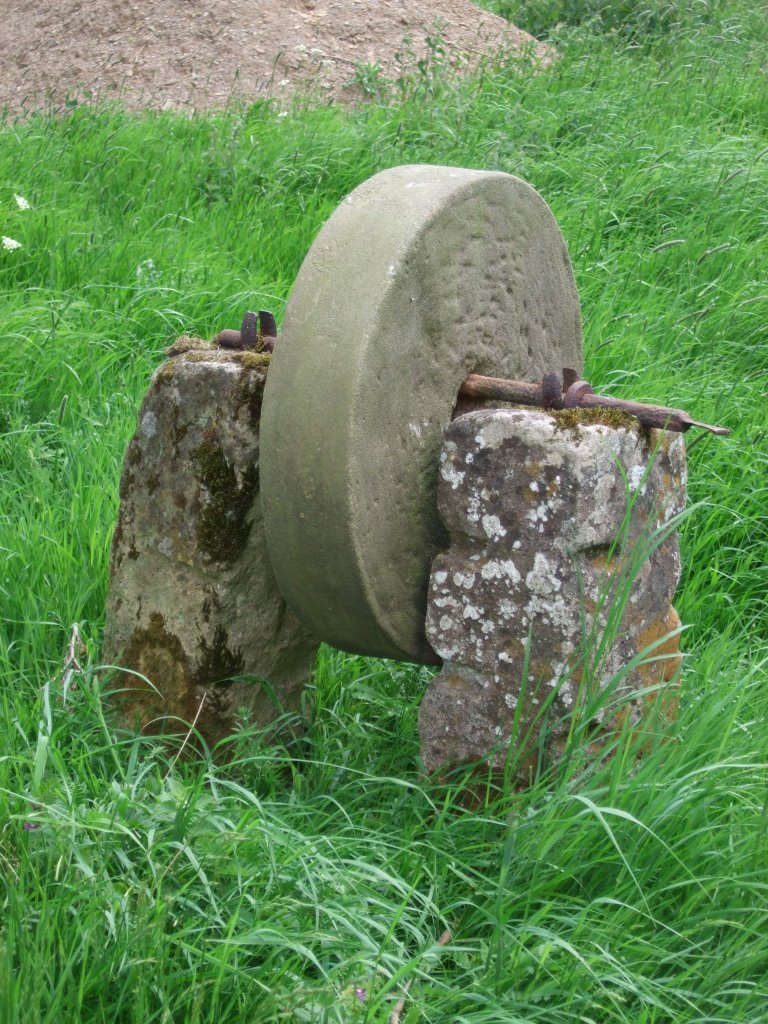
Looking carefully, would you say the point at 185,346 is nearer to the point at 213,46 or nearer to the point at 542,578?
the point at 542,578

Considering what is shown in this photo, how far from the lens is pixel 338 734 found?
8.77 ft

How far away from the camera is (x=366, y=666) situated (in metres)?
2.98

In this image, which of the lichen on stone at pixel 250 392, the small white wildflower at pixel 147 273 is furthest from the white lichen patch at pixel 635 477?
the small white wildflower at pixel 147 273

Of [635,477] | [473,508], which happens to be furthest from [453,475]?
[635,477]

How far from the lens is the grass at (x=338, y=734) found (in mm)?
1787

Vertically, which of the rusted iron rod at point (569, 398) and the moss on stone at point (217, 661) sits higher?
the rusted iron rod at point (569, 398)

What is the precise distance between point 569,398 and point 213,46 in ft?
17.4

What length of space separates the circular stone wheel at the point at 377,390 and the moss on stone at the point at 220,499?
0.24 m

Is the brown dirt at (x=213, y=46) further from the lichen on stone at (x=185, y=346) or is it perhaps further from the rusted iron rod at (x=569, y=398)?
the rusted iron rod at (x=569, y=398)

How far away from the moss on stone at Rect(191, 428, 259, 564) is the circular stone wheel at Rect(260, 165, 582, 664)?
0.78ft

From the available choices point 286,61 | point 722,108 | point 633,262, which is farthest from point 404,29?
point 633,262

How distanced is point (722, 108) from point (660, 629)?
457cm

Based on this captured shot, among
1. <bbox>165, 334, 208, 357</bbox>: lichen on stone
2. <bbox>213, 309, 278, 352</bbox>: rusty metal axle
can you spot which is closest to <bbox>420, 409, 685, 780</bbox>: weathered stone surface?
<bbox>213, 309, 278, 352</bbox>: rusty metal axle

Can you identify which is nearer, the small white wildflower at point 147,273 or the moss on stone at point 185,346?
the moss on stone at point 185,346
